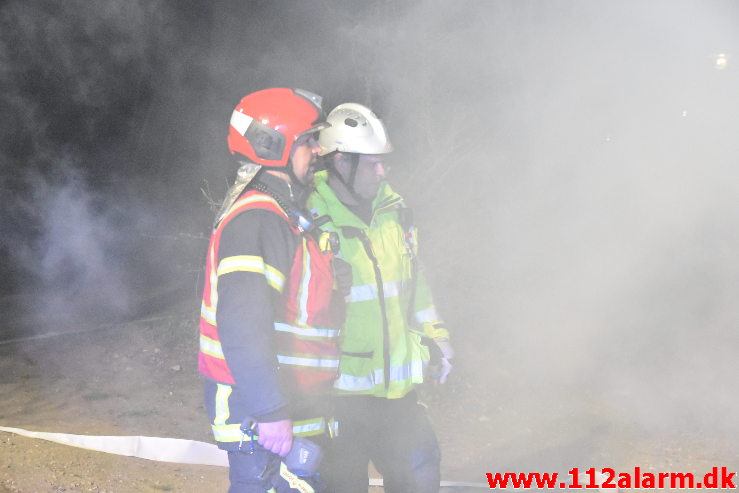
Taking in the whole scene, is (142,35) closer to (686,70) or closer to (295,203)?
(686,70)

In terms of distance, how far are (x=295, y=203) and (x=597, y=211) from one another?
24.6ft

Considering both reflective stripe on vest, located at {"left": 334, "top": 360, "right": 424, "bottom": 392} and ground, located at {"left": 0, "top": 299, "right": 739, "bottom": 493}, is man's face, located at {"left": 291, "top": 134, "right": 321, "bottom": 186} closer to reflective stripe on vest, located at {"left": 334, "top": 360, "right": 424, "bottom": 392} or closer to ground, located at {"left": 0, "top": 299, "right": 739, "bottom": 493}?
reflective stripe on vest, located at {"left": 334, "top": 360, "right": 424, "bottom": 392}

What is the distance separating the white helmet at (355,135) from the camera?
10.1 ft

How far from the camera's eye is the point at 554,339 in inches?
295

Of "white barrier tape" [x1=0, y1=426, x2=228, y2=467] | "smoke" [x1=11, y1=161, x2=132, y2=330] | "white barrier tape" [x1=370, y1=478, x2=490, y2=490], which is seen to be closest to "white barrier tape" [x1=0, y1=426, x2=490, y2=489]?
"white barrier tape" [x1=0, y1=426, x2=228, y2=467]

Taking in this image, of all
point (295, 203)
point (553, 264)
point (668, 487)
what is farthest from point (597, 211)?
point (295, 203)

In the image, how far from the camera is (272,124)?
254cm

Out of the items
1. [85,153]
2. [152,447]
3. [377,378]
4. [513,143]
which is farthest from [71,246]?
[377,378]

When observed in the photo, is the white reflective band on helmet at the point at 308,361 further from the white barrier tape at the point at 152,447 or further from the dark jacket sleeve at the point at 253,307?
the white barrier tape at the point at 152,447

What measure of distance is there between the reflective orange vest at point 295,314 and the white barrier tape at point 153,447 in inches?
93.7

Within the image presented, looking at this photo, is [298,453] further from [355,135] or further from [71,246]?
[71,246]

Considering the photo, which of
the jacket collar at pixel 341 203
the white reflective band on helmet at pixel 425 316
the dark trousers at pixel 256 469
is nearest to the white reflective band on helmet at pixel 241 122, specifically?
the jacket collar at pixel 341 203

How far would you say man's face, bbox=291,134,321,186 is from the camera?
8.47 ft

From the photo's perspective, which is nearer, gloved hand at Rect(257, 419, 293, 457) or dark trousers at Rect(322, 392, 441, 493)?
gloved hand at Rect(257, 419, 293, 457)
